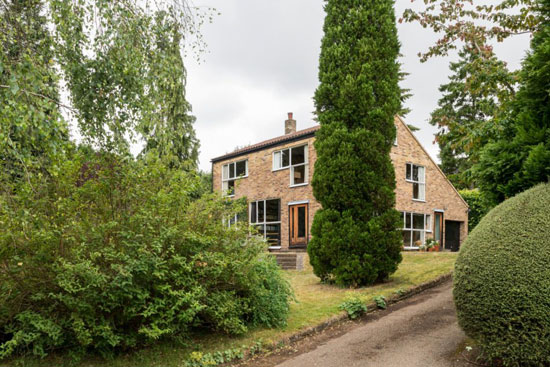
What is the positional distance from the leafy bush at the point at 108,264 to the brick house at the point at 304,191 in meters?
11.8

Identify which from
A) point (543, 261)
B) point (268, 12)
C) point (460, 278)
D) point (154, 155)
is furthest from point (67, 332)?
point (268, 12)

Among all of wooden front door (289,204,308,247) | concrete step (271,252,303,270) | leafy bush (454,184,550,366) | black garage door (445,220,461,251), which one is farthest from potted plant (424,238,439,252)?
leafy bush (454,184,550,366)

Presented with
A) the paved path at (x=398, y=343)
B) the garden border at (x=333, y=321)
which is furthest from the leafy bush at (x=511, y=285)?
the garden border at (x=333, y=321)

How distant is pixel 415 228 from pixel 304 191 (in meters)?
5.86

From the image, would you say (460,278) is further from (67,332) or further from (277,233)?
(277,233)

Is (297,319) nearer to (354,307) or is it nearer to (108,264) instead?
(354,307)

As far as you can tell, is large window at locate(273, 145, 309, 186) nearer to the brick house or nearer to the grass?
the brick house

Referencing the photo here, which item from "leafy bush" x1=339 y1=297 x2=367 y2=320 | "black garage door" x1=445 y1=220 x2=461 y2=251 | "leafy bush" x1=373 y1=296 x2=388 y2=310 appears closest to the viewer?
"leafy bush" x1=339 y1=297 x2=367 y2=320

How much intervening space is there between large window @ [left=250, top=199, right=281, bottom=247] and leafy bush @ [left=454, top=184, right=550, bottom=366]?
14.8 meters

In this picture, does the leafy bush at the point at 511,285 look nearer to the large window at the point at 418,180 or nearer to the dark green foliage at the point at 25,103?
the dark green foliage at the point at 25,103

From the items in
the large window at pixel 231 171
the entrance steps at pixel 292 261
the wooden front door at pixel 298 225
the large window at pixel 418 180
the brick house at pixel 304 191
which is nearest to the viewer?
the entrance steps at pixel 292 261

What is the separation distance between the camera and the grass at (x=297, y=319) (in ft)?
17.4

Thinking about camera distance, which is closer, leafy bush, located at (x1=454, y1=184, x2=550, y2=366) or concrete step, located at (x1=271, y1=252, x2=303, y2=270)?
leafy bush, located at (x1=454, y1=184, x2=550, y2=366)

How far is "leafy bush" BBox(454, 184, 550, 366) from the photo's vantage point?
404 cm
